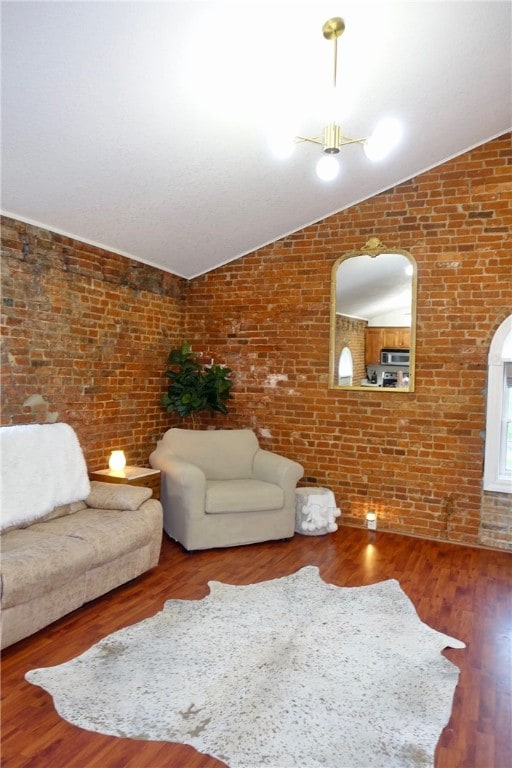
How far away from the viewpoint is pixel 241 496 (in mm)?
4043

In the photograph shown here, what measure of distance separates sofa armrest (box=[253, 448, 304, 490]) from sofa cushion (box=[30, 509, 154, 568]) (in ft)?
4.15

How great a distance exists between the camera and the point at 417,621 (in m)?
2.93

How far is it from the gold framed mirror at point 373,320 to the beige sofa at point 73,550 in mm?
2262

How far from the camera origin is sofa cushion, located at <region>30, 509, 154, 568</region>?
297 cm

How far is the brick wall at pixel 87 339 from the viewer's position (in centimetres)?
362

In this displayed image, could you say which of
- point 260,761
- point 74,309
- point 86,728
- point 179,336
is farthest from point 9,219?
point 260,761

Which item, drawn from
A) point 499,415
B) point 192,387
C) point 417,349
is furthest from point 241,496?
point 499,415

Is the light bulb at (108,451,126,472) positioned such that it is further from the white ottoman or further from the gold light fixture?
the gold light fixture

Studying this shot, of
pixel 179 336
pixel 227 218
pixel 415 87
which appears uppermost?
pixel 415 87

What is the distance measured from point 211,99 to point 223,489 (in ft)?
8.82

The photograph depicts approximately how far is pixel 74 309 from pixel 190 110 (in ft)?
5.99

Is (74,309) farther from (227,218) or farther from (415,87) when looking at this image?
(415,87)

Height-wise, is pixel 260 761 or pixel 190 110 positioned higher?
pixel 190 110

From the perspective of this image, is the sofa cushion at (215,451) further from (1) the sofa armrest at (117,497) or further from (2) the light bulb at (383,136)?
(2) the light bulb at (383,136)
